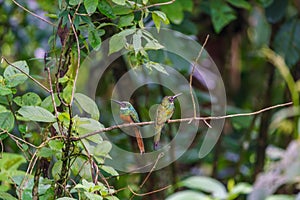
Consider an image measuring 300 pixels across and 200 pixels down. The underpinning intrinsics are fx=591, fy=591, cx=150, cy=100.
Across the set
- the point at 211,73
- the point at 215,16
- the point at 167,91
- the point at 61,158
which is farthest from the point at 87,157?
the point at 211,73

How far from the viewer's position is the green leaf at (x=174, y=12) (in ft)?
4.87

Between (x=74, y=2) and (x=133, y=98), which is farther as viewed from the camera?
(x=133, y=98)

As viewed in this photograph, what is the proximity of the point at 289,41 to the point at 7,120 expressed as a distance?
1.22 meters

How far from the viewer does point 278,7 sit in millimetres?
1824

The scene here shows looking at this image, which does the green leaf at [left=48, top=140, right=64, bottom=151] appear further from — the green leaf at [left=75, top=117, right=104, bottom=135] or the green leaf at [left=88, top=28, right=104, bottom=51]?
the green leaf at [left=88, top=28, right=104, bottom=51]

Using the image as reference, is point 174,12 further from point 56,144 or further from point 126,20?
point 56,144

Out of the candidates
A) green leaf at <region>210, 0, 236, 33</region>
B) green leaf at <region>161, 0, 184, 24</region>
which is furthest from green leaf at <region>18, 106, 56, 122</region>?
green leaf at <region>210, 0, 236, 33</region>

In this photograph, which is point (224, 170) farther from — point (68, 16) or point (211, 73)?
point (68, 16)

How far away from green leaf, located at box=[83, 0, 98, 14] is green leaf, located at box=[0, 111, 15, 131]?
192 millimetres

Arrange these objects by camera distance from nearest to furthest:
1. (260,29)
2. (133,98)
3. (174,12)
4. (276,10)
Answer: (174,12)
(133,98)
(276,10)
(260,29)

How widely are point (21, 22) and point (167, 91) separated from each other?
1.97ft

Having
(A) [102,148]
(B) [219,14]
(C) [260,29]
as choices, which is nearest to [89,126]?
(A) [102,148]

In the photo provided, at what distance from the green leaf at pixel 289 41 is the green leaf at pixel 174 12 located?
51cm

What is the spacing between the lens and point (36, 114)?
A: 80cm
